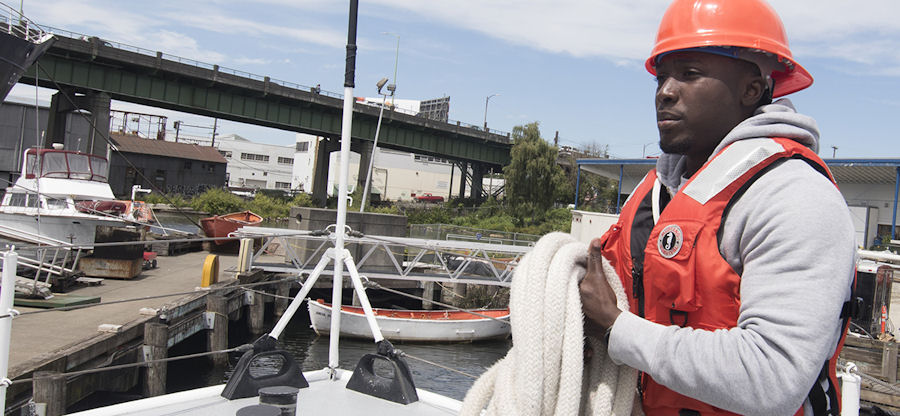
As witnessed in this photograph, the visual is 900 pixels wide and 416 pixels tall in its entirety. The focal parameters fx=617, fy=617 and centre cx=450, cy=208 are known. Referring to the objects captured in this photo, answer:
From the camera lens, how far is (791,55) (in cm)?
168

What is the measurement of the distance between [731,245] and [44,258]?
20.0 m

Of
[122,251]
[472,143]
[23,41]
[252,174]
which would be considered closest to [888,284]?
[122,251]

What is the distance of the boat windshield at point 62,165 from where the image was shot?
21.2 meters

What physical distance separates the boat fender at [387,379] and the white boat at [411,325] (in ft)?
49.4

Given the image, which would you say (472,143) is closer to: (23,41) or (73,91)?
(73,91)

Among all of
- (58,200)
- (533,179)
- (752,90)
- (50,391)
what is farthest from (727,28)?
(533,179)

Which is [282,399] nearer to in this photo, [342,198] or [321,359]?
[342,198]

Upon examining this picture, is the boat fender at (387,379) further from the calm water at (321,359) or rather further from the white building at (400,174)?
the white building at (400,174)

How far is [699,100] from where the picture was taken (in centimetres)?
166

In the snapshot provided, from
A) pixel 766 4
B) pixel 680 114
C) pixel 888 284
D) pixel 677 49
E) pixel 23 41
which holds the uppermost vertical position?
pixel 23 41

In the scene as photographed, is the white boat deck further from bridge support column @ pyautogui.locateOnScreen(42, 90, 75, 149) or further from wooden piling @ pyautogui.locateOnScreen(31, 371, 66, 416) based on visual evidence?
bridge support column @ pyautogui.locateOnScreen(42, 90, 75, 149)

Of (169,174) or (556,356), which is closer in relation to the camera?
(556,356)

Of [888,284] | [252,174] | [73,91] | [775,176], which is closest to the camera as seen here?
[775,176]

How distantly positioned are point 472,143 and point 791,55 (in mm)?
54158
